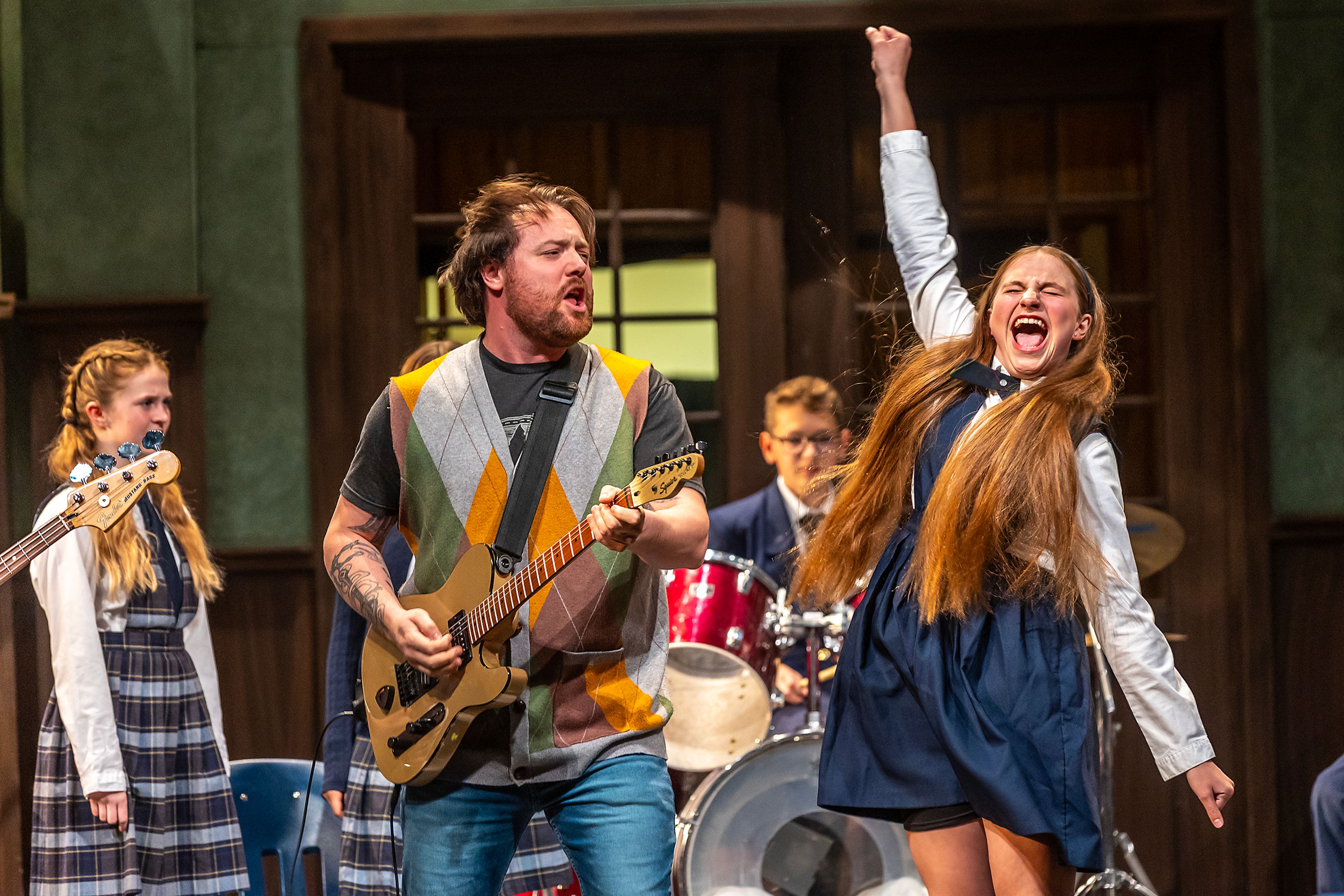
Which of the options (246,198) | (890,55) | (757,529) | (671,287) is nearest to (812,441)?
(757,529)

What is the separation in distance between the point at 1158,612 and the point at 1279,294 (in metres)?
1.17

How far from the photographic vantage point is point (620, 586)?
2283mm

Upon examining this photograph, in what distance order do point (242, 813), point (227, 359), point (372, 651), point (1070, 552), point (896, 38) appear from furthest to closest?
point (227, 359) → point (242, 813) → point (896, 38) → point (372, 651) → point (1070, 552)

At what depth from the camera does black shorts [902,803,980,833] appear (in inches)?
90.0

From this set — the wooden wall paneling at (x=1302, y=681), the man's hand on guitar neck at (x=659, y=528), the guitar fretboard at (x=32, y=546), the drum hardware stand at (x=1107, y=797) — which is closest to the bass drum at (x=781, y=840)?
the drum hardware stand at (x=1107, y=797)

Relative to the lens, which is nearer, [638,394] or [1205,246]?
[638,394]

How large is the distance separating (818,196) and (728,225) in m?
0.34

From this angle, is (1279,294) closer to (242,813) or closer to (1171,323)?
(1171,323)

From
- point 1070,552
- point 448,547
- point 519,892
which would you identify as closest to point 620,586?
point 448,547

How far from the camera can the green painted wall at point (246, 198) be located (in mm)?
4602

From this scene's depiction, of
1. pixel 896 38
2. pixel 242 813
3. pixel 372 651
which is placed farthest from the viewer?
pixel 242 813

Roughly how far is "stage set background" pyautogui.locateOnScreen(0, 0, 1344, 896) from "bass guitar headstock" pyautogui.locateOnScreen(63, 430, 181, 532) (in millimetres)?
1304

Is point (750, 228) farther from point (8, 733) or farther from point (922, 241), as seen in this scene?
point (8, 733)

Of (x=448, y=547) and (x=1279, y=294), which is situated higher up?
(x=1279, y=294)
